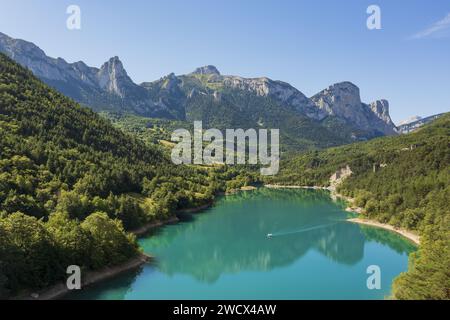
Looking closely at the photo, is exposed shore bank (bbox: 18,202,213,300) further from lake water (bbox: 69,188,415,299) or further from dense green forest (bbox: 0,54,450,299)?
lake water (bbox: 69,188,415,299)

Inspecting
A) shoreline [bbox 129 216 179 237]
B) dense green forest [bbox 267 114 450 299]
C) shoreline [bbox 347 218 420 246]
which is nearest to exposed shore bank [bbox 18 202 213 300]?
shoreline [bbox 129 216 179 237]

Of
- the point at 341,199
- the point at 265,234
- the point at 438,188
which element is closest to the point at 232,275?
the point at 265,234

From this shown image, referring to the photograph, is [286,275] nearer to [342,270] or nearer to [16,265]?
[342,270]

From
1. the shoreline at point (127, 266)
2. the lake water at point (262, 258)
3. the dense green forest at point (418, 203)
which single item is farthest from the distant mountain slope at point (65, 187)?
the dense green forest at point (418, 203)

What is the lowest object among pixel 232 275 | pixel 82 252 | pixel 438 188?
pixel 232 275

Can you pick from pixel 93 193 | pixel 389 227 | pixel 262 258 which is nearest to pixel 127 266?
pixel 262 258

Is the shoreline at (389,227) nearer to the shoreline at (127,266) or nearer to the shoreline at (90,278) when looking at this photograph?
the shoreline at (127,266)
